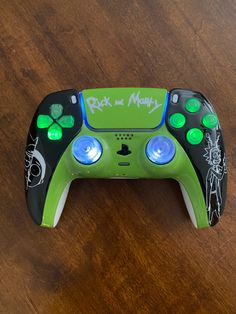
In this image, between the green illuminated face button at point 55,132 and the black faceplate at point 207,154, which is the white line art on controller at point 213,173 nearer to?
the black faceplate at point 207,154

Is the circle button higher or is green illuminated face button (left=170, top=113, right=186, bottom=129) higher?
green illuminated face button (left=170, top=113, right=186, bottom=129)

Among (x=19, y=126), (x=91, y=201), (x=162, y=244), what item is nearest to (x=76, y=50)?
(x=19, y=126)

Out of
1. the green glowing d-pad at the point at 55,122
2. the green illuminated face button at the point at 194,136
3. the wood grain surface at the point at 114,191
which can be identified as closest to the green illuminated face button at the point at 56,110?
the green glowing d-pad at the point at 55,122

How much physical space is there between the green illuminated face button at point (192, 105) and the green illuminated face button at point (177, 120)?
20 mm

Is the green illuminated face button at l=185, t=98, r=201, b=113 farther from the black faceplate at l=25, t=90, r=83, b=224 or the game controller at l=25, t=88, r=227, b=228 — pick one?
the black faceplate at l=25, t=90, r=83, b=224

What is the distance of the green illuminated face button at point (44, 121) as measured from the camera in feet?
2.46

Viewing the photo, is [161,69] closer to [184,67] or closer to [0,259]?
[184,67]

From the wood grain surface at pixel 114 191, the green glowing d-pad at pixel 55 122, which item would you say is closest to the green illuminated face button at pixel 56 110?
the green glowing d-pad at pixel 55 122

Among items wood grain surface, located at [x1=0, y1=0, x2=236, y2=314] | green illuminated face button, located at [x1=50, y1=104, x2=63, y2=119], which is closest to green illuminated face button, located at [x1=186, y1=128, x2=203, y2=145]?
wood grain surface, located at [x1=0, y1=0, x2=236, y2=314]

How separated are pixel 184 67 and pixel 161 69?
44mm

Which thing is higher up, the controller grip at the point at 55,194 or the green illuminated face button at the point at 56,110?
the green illuminated face button at the point at 56,110

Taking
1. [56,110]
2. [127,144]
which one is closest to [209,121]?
[127,144]

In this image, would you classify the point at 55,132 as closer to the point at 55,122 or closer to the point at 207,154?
the point at 55,122

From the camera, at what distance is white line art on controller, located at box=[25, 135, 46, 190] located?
29.5 inches
